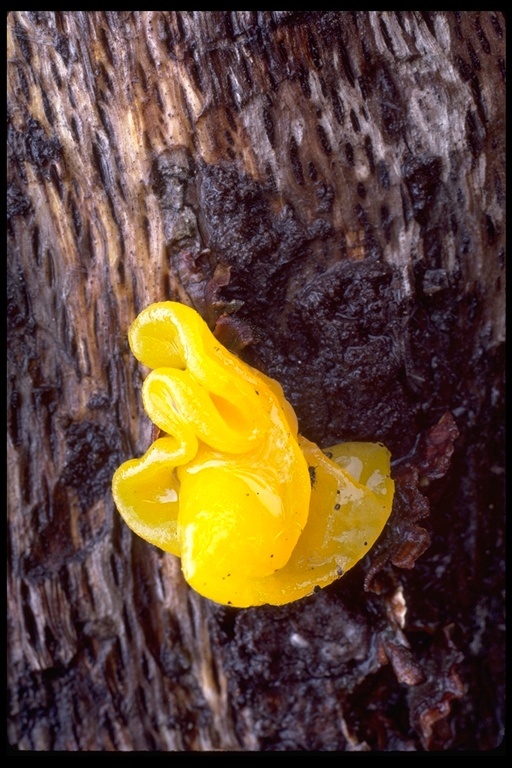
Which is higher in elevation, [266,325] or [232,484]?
A: [266,325]

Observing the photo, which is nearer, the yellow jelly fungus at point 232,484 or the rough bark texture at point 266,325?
the yellow jelly fungus at point 232,484

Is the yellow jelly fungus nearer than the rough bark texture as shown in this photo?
Yes

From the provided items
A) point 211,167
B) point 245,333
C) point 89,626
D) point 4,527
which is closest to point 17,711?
point 89,626

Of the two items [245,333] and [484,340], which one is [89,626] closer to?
[245,333]
